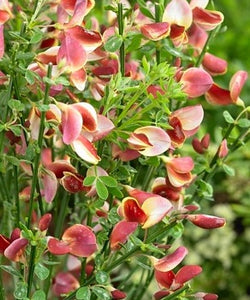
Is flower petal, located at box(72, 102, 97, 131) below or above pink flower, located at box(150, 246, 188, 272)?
above

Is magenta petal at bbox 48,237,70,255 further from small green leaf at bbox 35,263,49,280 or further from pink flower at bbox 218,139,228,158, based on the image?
pink flower at bbox 218,139,228,158

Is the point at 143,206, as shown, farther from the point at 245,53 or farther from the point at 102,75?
the point at 245,53

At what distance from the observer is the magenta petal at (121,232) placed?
621 mm

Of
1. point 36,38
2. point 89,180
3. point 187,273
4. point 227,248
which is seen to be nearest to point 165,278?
point 187,273

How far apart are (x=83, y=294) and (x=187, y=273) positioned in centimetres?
9

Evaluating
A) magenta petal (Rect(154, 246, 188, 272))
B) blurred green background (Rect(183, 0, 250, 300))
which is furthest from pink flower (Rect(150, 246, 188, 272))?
blurred green background (Rect(183, 0, 250, 300))

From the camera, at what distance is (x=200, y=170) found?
771 mm

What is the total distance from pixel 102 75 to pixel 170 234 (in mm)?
174

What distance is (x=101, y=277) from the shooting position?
0.64 metres

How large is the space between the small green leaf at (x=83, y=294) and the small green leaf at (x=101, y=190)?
9 cm

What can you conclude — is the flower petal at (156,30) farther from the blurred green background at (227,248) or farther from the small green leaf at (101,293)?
the blurred green background at (227,248)

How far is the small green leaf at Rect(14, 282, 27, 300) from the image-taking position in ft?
2.06

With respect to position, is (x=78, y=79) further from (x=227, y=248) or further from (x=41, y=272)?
(x=227, y=248)

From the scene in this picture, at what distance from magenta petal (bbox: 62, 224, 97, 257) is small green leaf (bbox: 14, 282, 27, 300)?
0.17ft
